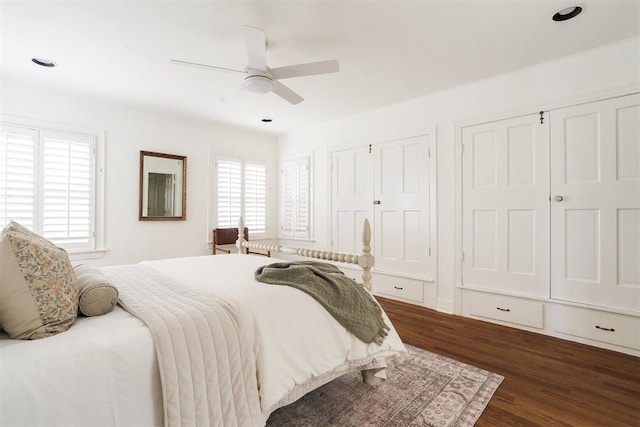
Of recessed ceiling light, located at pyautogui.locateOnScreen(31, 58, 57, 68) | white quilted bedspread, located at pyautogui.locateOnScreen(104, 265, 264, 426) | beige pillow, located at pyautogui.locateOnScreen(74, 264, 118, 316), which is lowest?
white quilted bedspread, located at pyautogui.locateOnScreen(104, 265, 264, 426)

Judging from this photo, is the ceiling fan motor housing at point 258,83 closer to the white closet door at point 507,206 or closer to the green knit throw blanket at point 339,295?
the green knit throw blanket at point 339,295

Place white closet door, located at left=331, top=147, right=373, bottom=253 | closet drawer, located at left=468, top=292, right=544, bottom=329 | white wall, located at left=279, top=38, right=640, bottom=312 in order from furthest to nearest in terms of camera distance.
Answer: white closet door, located at left=331, top=147, right=373, bottom=253 → closet drawer, located at left=468, top=292, right=544, bottom=329 → white wall, located at left=279, top=38, right=640, bottom=312

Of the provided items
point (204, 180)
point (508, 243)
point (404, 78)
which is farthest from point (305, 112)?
point (508, 243)

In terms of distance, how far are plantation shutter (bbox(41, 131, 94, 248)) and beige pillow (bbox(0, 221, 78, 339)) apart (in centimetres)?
282

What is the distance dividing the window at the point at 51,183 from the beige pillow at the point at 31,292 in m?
2.81

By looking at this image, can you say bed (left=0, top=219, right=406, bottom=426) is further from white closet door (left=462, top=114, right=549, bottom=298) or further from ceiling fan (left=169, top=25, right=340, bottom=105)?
white closet door (left=462, top=114, right=549, bottom=298)

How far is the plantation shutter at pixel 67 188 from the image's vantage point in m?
3.34

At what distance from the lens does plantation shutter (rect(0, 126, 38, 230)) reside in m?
3.10

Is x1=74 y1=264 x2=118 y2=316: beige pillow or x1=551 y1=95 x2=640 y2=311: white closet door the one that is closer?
x1=74 y1=264 x2=118 y2=316: beige pillow

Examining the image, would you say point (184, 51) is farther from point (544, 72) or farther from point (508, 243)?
point (508, 243)

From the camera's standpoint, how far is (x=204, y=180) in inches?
181

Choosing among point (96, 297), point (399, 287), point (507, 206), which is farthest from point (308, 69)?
point (399, 287)

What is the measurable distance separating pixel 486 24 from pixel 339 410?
289 centimetres

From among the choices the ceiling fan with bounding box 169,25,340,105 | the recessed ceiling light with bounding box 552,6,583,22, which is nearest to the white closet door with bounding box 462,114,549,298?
the recessed ceiling light with bounding box 552,6,583,22
